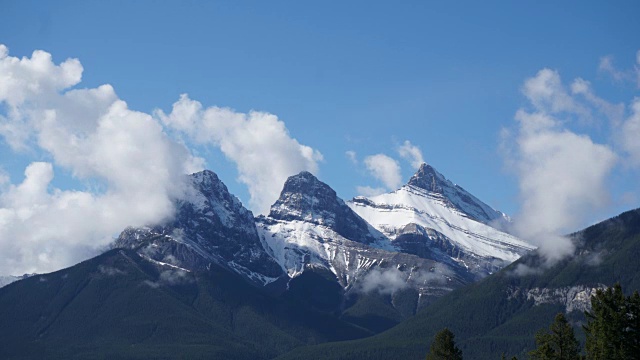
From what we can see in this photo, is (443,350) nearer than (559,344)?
No

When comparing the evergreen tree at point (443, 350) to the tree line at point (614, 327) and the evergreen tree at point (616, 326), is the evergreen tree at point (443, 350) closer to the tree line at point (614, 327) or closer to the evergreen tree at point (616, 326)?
the tree line at point (614, 327)

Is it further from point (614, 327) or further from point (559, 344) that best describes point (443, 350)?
point (614, 327)

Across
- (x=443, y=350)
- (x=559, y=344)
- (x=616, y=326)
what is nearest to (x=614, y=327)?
(x=616, y=326)

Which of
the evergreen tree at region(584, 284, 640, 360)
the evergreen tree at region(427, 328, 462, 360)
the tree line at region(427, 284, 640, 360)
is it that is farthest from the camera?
the evergreen tree at region(427, 328, 462, 360)

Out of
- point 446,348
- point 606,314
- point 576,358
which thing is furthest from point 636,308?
point 446,348

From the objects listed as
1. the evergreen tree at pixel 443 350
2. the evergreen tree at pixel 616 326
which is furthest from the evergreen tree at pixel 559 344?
the evergreen tree at pixel 443 350

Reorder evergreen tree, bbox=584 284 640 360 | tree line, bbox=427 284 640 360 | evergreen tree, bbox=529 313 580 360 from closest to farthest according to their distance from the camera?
evergreen tree, bbox=584 284 640 360 < tree line, bbox=427 284 640 360 < evergreen tree, bbox=529 313 580 360

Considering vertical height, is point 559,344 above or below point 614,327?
below

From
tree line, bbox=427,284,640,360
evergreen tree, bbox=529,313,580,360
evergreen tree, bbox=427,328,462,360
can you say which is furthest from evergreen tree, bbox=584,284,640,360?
evergreen tree, bbox=427,328,462,360

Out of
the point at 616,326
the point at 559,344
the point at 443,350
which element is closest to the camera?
the point at 616,326

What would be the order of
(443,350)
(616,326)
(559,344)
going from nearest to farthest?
(616,326) → (559,344) → (443,350)

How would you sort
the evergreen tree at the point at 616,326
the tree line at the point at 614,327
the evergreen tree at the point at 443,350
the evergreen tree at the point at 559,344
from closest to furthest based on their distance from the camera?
1. the evergreen tree at the point at 616,326
2. the tree line at the point at 614,327
3. the evergreen tree at the point at 559,344
4. the evergreen tree at the point at 443,350

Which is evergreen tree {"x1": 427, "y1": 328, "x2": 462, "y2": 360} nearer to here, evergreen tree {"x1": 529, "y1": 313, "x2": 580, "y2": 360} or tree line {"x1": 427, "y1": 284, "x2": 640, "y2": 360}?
evergreen tree {"x1": 529, "y1": 313, "x2": 580, "y2": 360}

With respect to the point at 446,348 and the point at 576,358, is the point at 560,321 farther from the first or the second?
the point at 446,348
